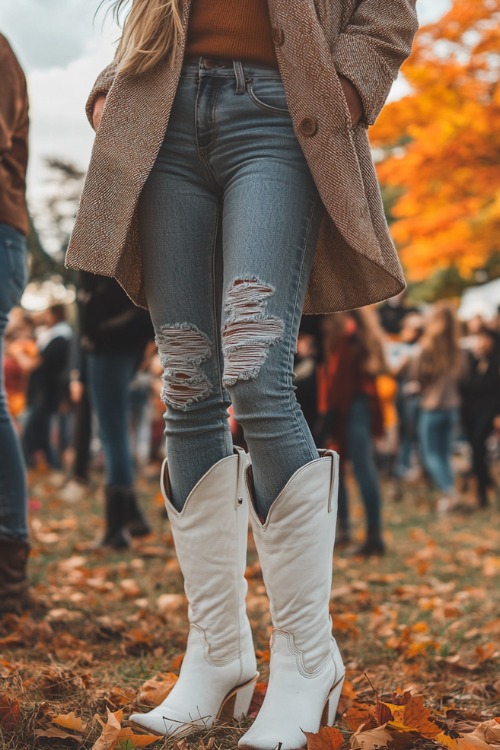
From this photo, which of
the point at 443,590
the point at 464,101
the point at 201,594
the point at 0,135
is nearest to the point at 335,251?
the point at 201,594

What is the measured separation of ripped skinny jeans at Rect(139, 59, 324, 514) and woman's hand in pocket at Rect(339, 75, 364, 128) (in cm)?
13

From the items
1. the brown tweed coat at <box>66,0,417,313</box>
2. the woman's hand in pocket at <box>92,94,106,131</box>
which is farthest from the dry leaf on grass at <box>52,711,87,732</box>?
the woman's hand in pocket at <box>92,94,106,131</box>

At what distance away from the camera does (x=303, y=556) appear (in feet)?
5.82

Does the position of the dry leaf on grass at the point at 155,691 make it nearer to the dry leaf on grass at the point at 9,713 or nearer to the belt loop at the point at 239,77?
the dry leaf on grass at the point at 9,713

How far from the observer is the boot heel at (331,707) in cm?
181

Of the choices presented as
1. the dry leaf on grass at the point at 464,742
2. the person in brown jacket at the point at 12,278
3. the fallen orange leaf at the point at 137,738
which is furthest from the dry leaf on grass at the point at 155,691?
the person in brown jacket at the point at 12,278

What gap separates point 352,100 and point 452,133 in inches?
430

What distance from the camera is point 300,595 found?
5.82ft

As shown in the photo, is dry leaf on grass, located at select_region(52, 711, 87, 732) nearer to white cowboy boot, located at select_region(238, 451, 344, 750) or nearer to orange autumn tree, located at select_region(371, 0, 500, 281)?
white cowboy boot, located at select_region(238, 451, 344, 750)

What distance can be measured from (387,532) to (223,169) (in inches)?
216

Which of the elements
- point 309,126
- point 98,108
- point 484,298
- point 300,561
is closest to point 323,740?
point 300,561

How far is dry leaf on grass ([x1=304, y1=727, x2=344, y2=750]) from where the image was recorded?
1638 mm

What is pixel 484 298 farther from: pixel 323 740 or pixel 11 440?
pixel 323 740

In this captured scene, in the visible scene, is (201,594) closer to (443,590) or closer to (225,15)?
(225,15)
